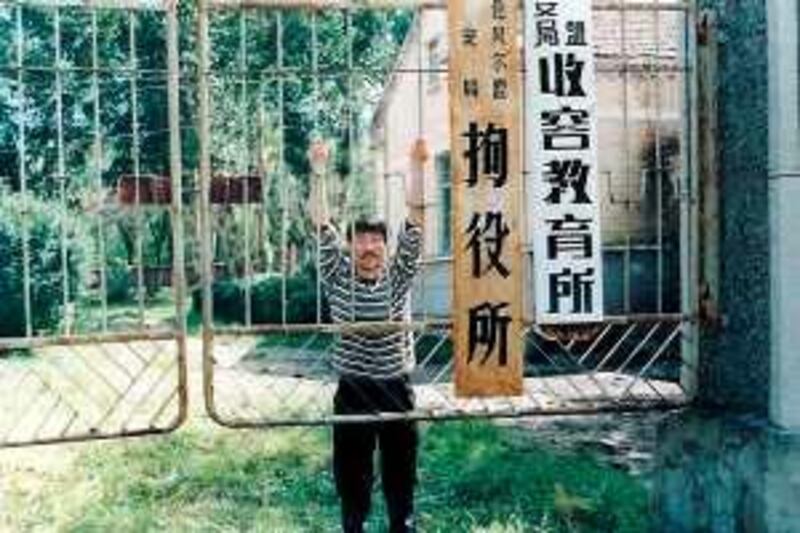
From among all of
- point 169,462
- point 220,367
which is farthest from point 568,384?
point 220,367

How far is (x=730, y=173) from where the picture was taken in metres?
5.56

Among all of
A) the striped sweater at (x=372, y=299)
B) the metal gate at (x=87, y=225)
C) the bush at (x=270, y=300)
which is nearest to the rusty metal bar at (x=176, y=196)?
the metal gate at (x=87, y=225)

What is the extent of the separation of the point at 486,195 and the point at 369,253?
924 mm

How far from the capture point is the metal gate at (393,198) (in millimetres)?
5418

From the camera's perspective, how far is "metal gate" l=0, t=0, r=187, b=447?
5203mm

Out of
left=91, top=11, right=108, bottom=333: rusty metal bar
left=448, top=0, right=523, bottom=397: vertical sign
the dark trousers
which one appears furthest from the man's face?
left=91, top=11, right=108, bottom=333: rusty metal bar

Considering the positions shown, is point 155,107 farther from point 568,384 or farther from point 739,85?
point 739,85

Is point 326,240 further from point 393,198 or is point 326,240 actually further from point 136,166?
point 393,198

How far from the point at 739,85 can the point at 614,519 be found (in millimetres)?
2575

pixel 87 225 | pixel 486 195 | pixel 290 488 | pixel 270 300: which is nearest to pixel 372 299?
pixel 486 195

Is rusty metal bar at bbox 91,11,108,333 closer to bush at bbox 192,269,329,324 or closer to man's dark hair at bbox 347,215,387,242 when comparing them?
man's dark hair at bbox 347,215,387,242

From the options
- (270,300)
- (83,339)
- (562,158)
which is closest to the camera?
(83,339)

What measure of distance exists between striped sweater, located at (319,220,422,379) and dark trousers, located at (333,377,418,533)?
105mm

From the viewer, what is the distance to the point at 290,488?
795 centimetres
